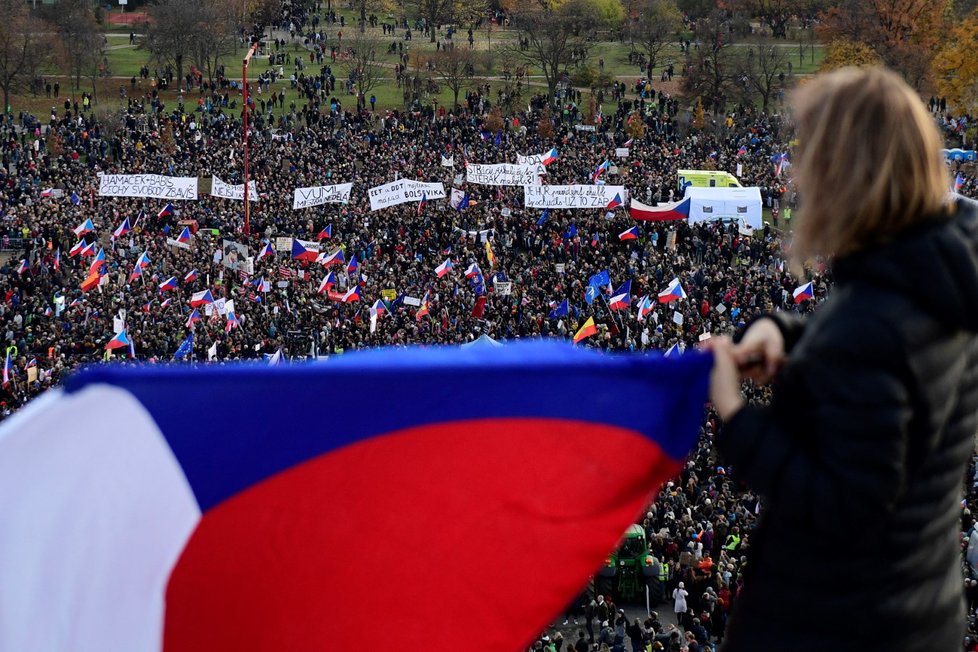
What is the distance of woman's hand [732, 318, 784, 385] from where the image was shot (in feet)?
7.84

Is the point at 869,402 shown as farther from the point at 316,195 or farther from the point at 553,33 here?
the point at 553,33

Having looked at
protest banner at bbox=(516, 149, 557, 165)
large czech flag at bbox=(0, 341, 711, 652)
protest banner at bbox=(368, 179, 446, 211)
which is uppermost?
large czech flag at bbox=(0, 341, 711, 652)

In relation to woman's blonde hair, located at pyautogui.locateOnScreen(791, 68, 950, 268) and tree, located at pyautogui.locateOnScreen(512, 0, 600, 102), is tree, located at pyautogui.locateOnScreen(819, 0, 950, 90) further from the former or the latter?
woman's blonde hair, located at pyautogui.locateOnScreen(791, 68, 950, 268)

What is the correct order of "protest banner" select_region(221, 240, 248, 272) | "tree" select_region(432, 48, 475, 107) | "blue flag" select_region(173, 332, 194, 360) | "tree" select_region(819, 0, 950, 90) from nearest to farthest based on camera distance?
1. "blue flag" select_region(173, 332, 194, 360)
2. "protest banner" select_region(221, 240, 248, 272)
3. "tree" select_region(819, 0, 950, 90)
4. "tree" select_region(432, 48, 475, 107)

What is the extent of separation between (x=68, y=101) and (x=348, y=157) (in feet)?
52.7

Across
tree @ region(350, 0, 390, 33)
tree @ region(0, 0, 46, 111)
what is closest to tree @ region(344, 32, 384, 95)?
tree @ region(350, 0, 390, 33)

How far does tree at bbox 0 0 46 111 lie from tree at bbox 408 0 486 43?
66.6 ft

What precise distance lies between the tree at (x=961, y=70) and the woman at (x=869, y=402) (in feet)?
161

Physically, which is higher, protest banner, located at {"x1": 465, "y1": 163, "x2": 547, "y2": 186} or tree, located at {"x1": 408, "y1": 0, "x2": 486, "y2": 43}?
tree, located at {"x1": 408, "y1": 0, "x2": 486, "y2": 43}

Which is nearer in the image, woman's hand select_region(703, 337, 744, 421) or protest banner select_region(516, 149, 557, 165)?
woman's hand select_region(703, 337, 744, 421)

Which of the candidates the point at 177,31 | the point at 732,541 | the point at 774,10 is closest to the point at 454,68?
the point at 177,31

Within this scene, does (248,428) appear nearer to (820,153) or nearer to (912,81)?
(820,153)

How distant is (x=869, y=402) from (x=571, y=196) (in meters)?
31.2

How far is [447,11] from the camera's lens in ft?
226
